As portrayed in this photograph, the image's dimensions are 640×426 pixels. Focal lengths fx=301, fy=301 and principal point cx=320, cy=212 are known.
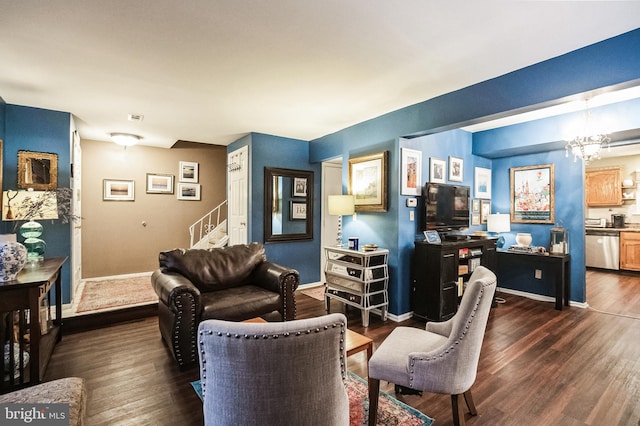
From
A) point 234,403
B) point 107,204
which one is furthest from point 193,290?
point 107,204

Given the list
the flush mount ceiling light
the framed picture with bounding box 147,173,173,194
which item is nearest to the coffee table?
the flush mount ceiling light

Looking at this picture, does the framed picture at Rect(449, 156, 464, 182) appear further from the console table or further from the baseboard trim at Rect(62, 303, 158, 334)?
the console table

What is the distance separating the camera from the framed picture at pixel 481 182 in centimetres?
482

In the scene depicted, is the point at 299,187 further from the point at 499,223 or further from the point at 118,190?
the point at 118,190

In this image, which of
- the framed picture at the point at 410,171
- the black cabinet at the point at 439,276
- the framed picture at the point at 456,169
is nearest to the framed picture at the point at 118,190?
the framed picture at the point at 410,171

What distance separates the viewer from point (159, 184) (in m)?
5.97

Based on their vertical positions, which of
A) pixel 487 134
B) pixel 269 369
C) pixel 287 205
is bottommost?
pixel 269 369

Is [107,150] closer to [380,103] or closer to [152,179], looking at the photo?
[152,179]

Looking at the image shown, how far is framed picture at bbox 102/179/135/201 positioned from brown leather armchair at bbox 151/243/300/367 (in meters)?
3.35

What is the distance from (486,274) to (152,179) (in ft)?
19.8

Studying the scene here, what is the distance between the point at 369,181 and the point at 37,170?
3974 mm

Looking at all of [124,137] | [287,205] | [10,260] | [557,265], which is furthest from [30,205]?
[557,265]

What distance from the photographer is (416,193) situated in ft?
12.8

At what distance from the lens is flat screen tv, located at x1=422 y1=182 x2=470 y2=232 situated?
386 centimetres
